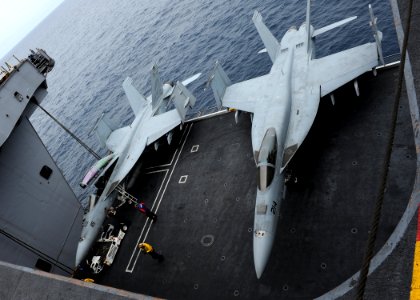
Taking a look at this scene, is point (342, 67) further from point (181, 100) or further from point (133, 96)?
point (133, 96)

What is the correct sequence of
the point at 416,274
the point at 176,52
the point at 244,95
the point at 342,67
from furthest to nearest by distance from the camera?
the point at 176,52 → the point at 244,95 → the point at 342,67 → the point at 416,274

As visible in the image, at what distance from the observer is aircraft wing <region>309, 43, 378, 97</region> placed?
18.4m

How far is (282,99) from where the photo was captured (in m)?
18.6

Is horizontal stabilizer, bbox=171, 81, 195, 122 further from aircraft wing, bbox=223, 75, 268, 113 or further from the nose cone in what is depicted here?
the nose cone

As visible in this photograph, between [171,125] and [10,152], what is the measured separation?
10.8 m

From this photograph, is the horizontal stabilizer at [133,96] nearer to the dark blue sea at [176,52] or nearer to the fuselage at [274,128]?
the dark blue sea at [176,52]

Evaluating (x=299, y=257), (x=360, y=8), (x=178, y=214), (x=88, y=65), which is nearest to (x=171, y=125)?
(x=178, y=214)

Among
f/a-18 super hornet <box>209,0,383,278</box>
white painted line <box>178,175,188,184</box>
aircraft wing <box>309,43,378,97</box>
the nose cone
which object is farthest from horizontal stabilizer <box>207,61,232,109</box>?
the nose cone

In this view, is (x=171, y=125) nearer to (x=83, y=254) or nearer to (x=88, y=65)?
(x=83, y=254)

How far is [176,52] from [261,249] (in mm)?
46344

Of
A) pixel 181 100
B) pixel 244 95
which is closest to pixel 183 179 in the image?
pixel 181 100

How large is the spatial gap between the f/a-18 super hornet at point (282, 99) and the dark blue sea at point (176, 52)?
10721 mm

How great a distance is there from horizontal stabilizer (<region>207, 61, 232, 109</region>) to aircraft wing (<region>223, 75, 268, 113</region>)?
13.7 inches

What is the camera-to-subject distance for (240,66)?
38.0m
